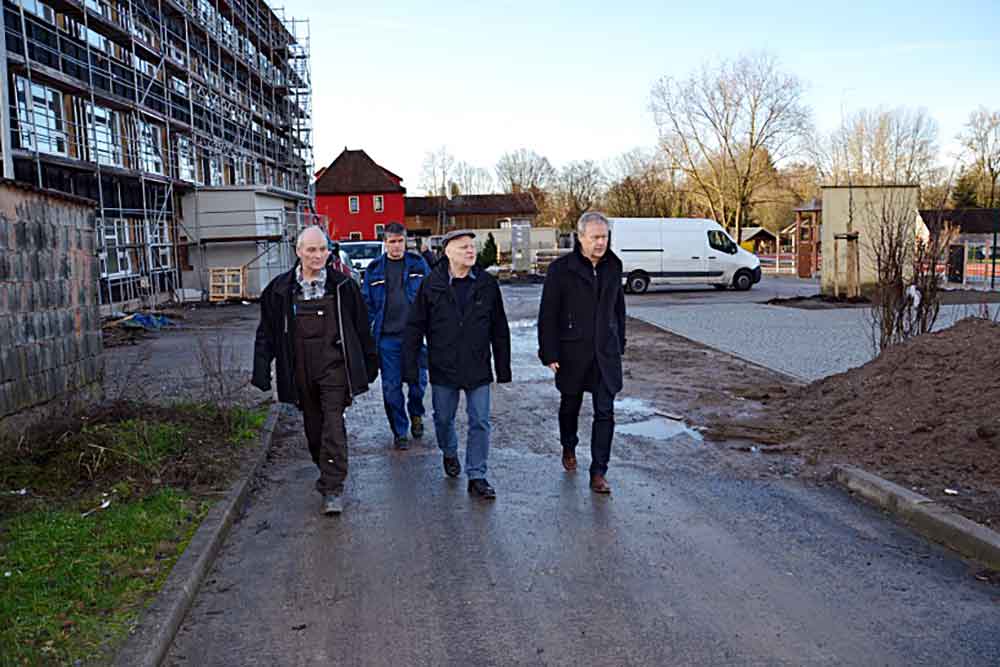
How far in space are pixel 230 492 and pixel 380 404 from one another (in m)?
4.24

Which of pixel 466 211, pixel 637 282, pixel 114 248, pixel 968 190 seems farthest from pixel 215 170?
pixel 466 211

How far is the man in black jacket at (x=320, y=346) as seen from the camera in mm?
5754

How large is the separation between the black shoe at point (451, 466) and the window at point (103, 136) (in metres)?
18.8

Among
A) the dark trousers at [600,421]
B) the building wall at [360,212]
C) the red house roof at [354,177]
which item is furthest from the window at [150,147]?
the red house roof at [354,177]

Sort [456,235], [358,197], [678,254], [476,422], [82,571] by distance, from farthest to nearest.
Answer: [358,197] < [678,254] < [456,235] < [476,422] < [82,571]

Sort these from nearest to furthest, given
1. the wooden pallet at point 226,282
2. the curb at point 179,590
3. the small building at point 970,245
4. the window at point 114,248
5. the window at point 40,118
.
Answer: the curb at point 179,590 < the small building at point 970,245 < the window at point 40,118 < the window at point 114,248 < the wooden pallet at point 226,282

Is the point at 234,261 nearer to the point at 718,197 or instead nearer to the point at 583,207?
the point at 718,197

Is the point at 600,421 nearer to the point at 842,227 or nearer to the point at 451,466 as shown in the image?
the point at 451,466

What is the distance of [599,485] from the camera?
618 cm

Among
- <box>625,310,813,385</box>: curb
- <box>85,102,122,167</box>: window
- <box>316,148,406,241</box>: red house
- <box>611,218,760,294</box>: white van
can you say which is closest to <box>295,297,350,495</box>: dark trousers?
<box>625,310,813,385</box>: curb

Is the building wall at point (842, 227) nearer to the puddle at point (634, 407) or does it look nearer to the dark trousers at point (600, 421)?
the puddle at point (634, 407)

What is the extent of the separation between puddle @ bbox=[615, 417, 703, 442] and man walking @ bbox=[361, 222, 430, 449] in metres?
2.13

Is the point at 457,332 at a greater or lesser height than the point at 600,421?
greater

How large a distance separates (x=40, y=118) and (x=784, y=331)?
1730 centimetres
